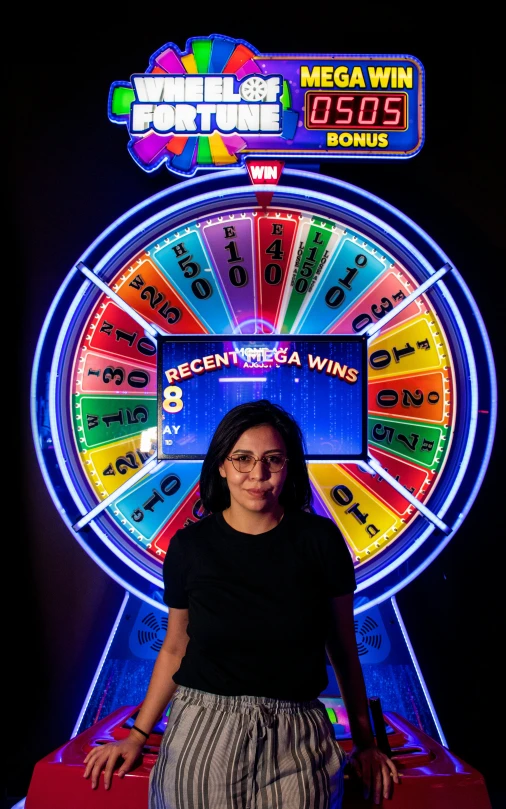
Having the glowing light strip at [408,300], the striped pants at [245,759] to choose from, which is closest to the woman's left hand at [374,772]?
the striped pants at [245,759]

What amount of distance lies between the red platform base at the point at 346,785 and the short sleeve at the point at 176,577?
424 mm

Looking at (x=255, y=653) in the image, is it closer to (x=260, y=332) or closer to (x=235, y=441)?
(x=235, y=441)

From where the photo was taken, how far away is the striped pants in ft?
4.66

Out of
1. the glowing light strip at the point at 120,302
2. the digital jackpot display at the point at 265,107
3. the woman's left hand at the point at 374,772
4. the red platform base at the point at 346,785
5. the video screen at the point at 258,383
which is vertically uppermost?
the digital jackpot display at the point at 265,107

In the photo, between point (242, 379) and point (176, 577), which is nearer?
point (176, 577)

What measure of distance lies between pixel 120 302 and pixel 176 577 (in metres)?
1.15

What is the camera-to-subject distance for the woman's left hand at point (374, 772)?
1620 mm

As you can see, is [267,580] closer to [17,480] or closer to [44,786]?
[44,786]

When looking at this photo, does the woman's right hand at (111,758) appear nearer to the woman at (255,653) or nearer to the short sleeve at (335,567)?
the woman at (255,653)

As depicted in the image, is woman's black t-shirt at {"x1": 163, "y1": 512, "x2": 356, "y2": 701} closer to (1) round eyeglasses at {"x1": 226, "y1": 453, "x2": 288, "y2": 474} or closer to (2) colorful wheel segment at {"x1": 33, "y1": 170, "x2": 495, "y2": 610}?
(1) round eyeglasses at {"x1": 226, "y1": 453, "x2": 288, "y2": 474}

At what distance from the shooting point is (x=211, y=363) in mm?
2426

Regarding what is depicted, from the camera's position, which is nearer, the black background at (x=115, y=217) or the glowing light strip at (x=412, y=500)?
the glowing light strip at (x=412, y=500)

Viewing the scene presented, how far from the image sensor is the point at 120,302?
2.43 m

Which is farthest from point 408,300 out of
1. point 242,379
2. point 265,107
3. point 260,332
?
point 265,107
